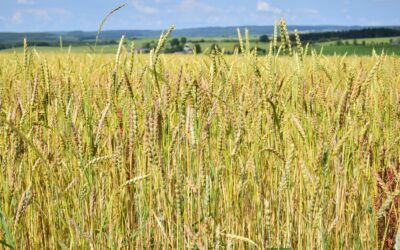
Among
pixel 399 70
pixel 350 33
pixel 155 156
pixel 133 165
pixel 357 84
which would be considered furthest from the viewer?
pixel 350 33

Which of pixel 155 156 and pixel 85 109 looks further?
pixel 85 109

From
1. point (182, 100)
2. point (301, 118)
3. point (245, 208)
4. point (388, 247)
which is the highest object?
point (182, 100)

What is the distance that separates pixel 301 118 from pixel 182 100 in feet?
2.82

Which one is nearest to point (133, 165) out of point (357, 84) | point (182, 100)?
point (182, 100)

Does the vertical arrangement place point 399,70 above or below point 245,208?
above

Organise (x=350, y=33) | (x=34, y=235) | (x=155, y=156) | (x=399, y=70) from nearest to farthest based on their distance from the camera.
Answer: (x=155, y=156) < (x=34, y=235) < (x=399, y=70) < (x=350, y=33)

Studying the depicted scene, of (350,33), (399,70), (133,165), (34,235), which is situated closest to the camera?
(34,235)

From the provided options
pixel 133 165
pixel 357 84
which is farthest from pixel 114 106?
pixel 357 84

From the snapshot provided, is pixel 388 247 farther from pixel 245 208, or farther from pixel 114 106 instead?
pixel 114 106

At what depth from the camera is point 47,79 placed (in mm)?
1483

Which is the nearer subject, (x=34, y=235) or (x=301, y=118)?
(x=34, y=235)

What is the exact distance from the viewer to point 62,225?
1283mm

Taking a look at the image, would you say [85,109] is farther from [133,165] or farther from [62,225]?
[62,225]

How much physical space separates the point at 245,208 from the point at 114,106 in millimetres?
538
